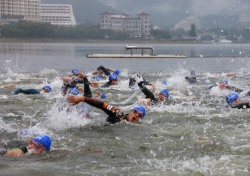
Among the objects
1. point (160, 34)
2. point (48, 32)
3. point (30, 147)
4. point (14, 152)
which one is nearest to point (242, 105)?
point (30, 147)

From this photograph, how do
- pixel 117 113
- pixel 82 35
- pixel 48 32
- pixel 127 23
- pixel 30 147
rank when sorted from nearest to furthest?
pixel 30 147 < pixel 117 113 < pixel 48 32 < pixel 82 35 < pixel 127 23

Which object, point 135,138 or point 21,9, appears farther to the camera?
point 21,9

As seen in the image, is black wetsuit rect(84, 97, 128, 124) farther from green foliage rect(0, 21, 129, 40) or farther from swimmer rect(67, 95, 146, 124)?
green foliage rect(0, 21, 129, 40)

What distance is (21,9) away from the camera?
18538 cm

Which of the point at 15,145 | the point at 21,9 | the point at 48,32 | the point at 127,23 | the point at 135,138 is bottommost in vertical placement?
the point at 135,138

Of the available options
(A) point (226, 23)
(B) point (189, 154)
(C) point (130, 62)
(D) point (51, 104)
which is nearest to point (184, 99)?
(D) point (51, 104)

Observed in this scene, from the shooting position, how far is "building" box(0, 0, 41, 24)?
17048cm

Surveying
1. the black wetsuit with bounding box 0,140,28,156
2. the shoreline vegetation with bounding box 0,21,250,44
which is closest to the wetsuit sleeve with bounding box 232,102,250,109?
the black wetsuit with bounding box 0,140,28,156

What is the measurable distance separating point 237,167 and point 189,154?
135 cm

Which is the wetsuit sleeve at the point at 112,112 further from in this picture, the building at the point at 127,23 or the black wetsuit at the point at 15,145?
the building at the point at 127,23

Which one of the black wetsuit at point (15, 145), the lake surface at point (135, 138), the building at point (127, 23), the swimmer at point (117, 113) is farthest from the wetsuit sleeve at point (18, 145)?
the building at point (127, 23)

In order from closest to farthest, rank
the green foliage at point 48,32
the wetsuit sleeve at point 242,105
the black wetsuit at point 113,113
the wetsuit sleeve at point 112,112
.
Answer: the wetsuit sleeve at point 112,112 → the black wetsuit at point 113,113 → the wetsuit sleeve at point 242,105 → the green foliage at point 48,32

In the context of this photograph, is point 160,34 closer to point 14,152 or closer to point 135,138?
point 135,138

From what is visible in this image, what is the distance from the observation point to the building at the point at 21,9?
17048 centimetres
